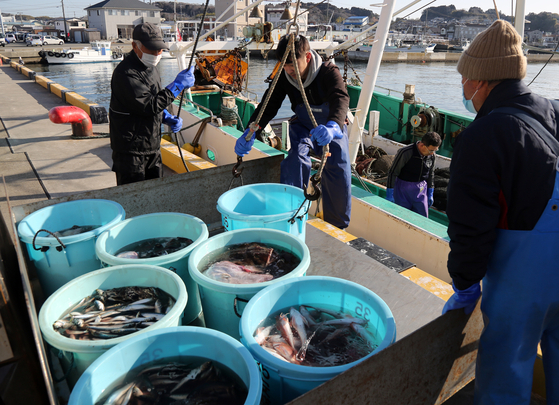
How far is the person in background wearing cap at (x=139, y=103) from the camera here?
12.5ft

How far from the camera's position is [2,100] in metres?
13.2

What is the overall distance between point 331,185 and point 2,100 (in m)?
13.5

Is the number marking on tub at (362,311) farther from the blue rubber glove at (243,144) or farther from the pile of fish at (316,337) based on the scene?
the blue rubber glove at (243,144)

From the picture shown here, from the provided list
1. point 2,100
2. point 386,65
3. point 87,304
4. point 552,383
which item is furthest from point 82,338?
point 386,65

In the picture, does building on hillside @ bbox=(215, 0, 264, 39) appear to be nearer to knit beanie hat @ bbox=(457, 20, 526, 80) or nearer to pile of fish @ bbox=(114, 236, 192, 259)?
pile of fish @ bbox=(114, 236, 192, 259)

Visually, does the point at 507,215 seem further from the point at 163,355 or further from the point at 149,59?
the point at 149,59

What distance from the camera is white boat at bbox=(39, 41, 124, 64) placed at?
132ft

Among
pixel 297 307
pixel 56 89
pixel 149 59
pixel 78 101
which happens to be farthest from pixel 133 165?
pixel 56 89

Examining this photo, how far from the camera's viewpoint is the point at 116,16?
69250 millimetres

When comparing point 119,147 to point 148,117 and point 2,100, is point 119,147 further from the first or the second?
point 2,100

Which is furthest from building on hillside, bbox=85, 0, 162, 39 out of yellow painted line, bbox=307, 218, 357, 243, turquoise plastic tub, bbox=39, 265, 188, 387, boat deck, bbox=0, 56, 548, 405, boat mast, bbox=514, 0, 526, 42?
turquoise plastic tub, bbox=39, 265, 188, 387

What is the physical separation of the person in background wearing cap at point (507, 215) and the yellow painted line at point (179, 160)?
4.92 metres

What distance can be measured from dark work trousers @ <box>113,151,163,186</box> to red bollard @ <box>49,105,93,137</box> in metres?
5.16

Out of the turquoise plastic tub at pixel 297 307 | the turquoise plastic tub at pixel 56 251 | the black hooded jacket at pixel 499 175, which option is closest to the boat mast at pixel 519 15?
the black hooded jacket at pixel 499 175
